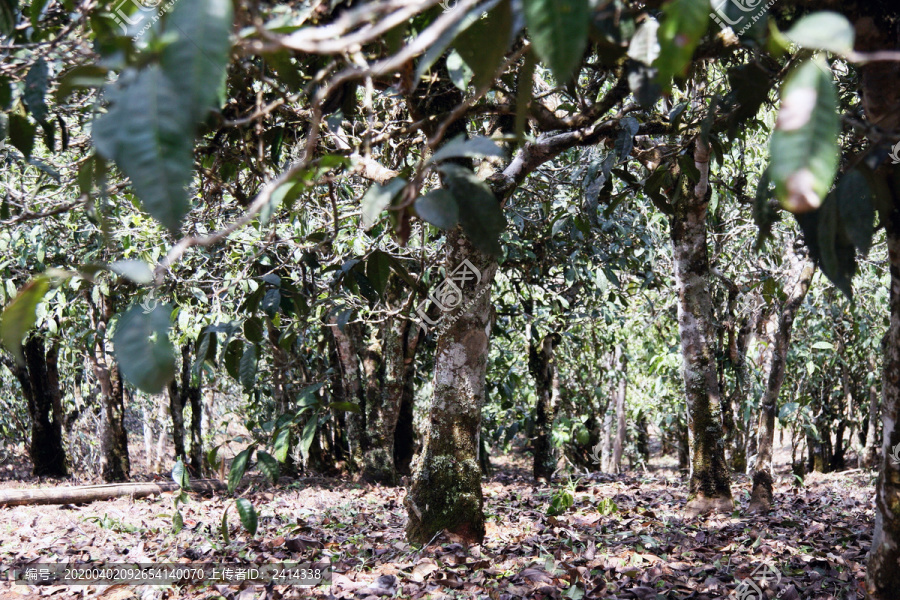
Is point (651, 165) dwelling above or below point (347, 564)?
above

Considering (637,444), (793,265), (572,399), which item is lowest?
(637,444)

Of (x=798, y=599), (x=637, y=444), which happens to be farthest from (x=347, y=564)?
(x=637, y=444)

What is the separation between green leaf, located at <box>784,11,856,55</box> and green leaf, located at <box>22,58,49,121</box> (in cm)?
138

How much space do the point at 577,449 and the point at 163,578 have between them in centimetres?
798

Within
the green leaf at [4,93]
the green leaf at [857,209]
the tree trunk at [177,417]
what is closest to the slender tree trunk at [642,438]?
the tree trunk at [177,417]

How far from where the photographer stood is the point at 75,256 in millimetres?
5234

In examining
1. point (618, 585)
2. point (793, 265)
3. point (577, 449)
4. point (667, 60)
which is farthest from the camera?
point (577, 449)

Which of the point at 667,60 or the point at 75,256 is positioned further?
the point at 75,256

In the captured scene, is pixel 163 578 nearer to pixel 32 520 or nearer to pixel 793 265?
pixel 32 520

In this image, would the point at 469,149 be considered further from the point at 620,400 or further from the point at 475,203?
the point at 620,400

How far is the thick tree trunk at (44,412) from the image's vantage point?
712 centimetres

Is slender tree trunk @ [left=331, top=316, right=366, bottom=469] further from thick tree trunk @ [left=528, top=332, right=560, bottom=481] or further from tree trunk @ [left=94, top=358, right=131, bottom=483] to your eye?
tree trunk @ [left=94, top=358, right=131, bottom=483]

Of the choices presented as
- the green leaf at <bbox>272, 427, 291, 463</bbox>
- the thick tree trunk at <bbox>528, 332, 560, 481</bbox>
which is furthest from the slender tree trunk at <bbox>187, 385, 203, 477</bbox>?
the green leaf at <bbox>272, 427, 291, 463</bbox>

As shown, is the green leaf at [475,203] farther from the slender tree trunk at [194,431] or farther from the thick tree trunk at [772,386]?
the slender tree trunk at [194,431]
